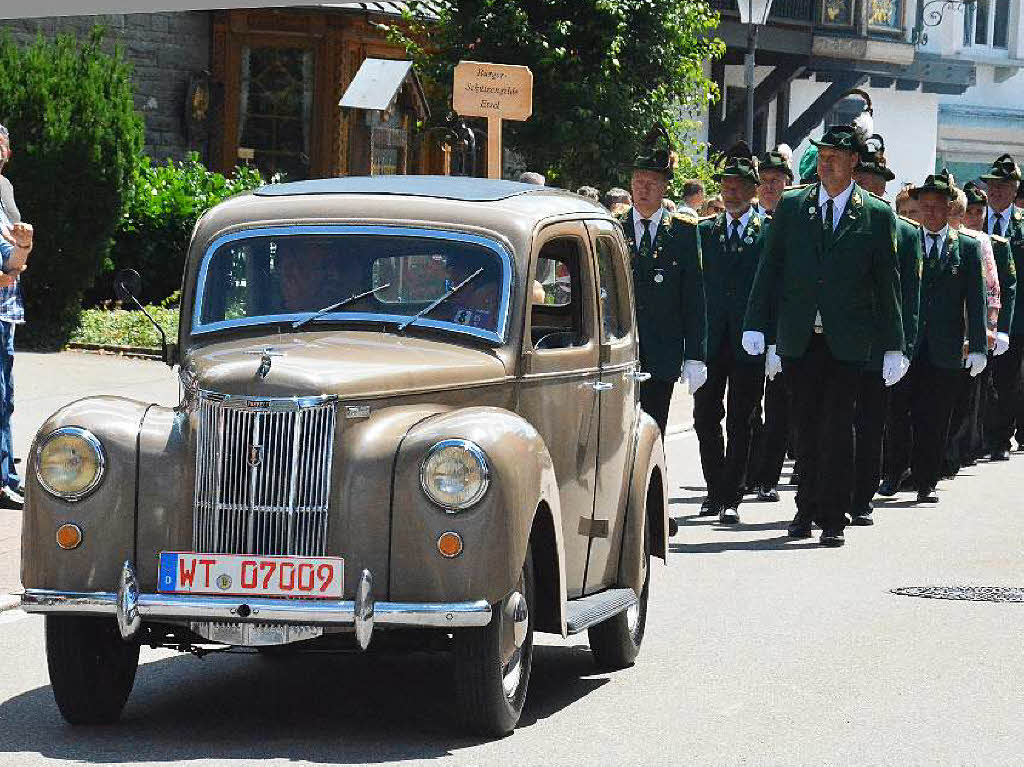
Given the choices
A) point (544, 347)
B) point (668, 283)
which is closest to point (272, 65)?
point (668, 283)

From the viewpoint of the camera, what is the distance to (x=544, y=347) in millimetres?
8531

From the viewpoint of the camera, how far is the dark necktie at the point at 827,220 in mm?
13227

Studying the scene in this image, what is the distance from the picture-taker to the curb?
33.5 ft

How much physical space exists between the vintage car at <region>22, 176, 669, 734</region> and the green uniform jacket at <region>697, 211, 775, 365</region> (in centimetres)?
608

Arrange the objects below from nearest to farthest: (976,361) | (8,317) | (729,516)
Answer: (8,317) → (729,516) → (976,361)

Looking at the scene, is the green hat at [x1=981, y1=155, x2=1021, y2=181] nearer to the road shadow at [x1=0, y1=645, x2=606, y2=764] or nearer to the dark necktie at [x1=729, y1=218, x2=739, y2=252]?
the dark necktie at [x1=729, y1=218, x2=739, y2=252]

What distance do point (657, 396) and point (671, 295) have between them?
624mm

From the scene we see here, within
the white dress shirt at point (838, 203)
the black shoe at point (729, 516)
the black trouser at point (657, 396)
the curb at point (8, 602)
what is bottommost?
the black shoe at point (729, 516)

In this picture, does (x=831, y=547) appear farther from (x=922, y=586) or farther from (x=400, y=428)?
(x=400, y=428)

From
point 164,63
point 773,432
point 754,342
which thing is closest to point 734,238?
point 773,432

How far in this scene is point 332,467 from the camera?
741 centimetres

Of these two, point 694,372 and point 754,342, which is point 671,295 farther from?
point 754,342

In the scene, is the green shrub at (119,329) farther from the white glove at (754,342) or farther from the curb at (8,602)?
the curb at (8,602)

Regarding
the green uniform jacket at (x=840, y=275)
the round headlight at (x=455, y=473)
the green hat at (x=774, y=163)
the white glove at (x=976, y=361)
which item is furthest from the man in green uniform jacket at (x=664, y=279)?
the round headlight at (x=455, y=473)
